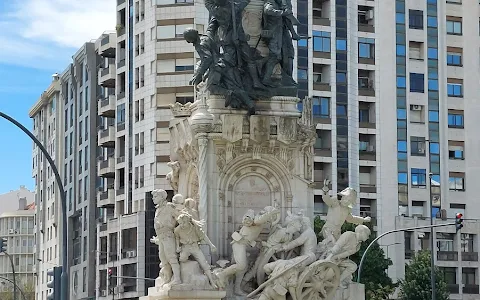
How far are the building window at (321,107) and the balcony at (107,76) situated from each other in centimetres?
1788

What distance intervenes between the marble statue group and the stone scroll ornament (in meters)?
3.23

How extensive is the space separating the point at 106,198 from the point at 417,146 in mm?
23483

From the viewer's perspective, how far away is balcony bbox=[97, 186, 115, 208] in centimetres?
9494

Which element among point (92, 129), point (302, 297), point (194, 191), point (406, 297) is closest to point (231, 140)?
point (194, 191)

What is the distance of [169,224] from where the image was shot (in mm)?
31781

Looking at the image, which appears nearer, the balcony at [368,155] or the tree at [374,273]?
the tree at [374,273]

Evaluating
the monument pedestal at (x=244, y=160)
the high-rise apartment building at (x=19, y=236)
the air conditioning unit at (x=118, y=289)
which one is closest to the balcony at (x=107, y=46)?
the air conditioning unit at (x=118, y=289)

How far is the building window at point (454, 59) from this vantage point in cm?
9169

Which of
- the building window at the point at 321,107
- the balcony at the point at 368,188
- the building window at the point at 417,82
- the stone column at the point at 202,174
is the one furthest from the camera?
the building window at the point at 417,82

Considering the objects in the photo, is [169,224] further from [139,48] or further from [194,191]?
[139,48]

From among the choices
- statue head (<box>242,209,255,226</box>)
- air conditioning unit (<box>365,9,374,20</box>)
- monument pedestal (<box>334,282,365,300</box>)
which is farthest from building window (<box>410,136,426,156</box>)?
statue head (<box>242,209,255,226</box>)

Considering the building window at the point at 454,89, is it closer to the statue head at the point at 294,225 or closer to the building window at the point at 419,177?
the building window at the point at 419,177

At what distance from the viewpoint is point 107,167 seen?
3794 inches

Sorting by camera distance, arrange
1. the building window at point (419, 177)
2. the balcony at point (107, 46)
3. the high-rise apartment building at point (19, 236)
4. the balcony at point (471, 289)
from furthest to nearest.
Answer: the high-rise apartment building at point (19, 236), the balcony at point (107, 46), the building window at point (419, 177), the balcony at point (471, 289)
